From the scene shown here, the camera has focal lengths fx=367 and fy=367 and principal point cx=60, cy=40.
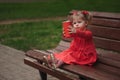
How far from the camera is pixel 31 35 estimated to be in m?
10.3

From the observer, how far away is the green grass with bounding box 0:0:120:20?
15.6 meters

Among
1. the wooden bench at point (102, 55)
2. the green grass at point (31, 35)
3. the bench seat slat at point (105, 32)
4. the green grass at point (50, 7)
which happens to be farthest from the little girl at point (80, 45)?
the green grass at point (50, 7)

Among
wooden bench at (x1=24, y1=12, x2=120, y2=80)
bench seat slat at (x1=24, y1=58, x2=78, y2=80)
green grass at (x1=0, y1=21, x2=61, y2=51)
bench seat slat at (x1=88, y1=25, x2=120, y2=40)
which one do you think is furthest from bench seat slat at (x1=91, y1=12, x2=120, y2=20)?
green grass at (x1=0, y1=21, x2=61, y2=51)

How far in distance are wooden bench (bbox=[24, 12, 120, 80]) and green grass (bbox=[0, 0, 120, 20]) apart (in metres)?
9.69

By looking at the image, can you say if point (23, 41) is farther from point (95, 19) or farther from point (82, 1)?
point (82, 1)

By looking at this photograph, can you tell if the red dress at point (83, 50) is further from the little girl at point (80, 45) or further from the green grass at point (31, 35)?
the green grass at point (31, 35)

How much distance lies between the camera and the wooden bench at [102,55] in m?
4.28

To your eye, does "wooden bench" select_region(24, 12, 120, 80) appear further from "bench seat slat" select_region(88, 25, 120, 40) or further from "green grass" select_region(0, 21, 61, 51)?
"green grass" select_region(0, 21, 61, 51)

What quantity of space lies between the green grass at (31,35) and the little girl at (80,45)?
374cm

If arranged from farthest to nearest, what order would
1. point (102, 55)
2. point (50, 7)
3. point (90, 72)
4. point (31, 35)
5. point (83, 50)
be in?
point (50, 7)
point (31, 35)
point (102, 55)
point (83, 50)
point (90, 72)

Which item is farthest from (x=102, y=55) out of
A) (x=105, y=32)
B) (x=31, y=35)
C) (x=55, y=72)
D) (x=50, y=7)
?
(x=50, y=7)

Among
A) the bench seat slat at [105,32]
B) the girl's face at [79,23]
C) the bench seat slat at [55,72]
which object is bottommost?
the bench seat slat at [55,72]

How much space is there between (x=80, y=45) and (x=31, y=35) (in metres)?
5.65

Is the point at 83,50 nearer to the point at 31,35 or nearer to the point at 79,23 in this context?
the point at 79,23
